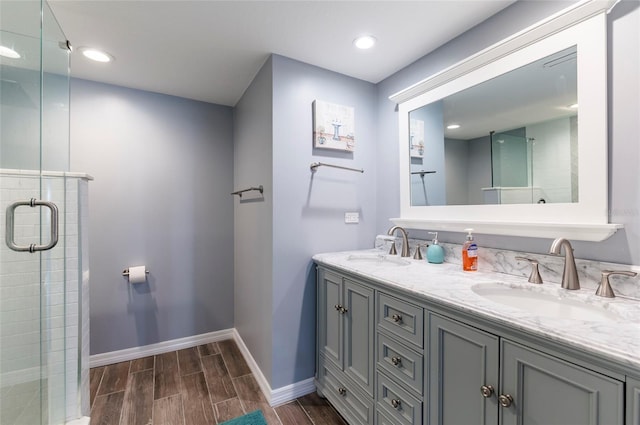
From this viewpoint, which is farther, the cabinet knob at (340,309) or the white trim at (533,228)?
the cabinet knob at (340,309)

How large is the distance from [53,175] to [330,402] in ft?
6.77

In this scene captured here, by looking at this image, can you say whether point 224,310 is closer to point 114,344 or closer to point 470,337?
point 114,344

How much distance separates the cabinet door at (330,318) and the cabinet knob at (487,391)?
0.87 m

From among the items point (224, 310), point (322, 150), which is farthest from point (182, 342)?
point (322, 150)

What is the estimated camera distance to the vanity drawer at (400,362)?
119 centimetres

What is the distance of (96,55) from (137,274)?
5.50 ft

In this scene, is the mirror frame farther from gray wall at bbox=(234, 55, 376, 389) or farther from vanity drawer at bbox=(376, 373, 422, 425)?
vanity drawer at bbox=(376, 373, 422, 425)

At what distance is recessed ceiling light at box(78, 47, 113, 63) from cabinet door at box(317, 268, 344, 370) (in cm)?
211

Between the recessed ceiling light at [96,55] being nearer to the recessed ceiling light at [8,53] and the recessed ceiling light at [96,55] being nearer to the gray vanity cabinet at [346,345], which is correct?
the recessed ceiling light at [8,53]

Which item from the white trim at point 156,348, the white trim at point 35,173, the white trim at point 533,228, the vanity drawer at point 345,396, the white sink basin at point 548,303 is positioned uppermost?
the white trim at point 35,173

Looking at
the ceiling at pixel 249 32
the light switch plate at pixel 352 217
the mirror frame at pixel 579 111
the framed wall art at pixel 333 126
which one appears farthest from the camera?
the light switch plate at pixel 352 217

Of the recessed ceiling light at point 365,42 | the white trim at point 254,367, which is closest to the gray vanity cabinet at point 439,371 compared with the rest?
the white trim at point 254,367

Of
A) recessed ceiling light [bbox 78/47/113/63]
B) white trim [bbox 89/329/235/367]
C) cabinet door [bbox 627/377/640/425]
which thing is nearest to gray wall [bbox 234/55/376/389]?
white trim [bbox 89/329/235/367]

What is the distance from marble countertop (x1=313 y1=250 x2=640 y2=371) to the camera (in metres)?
0.71
